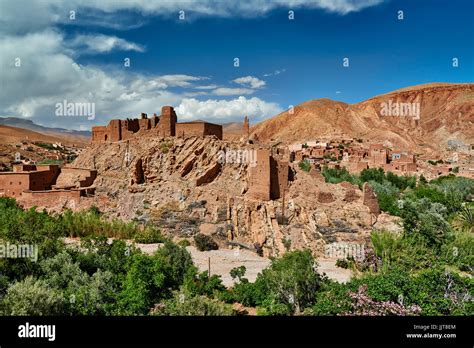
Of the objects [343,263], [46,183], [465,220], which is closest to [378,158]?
[465,220]

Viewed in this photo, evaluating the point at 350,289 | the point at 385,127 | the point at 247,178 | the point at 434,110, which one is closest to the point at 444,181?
the point at 247,178

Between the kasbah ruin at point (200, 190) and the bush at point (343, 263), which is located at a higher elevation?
the kasbah ruin at point (200, 190)

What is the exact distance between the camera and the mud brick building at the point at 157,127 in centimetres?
2494

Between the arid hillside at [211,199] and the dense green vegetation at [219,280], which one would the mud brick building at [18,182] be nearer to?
the dense green vegetation at [219,280]

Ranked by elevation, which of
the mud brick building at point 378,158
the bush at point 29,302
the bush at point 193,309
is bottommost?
the bush at point 193,309

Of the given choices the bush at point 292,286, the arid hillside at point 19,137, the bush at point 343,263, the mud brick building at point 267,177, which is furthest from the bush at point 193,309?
the arid hillside at point 19,137

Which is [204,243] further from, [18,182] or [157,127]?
[18,182]

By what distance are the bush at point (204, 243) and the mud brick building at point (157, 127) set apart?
8.68 metres

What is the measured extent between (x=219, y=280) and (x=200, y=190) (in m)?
10.0

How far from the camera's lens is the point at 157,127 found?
2534 centimetres
